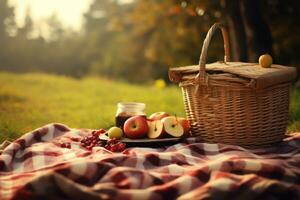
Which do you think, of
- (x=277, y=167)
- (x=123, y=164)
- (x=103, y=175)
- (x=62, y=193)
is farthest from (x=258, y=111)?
(x=62, y=193)

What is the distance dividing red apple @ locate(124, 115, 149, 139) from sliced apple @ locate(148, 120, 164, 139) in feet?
0.16

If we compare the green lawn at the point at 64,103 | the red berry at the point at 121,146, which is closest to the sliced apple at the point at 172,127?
the red berry at the point at 121,146

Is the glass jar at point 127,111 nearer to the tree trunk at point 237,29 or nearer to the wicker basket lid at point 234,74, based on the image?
the wicker basket lid at point 234,74

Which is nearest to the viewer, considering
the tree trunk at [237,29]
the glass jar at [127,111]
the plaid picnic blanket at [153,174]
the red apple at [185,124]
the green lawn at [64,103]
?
the plaid picnic blanket at [153,174]

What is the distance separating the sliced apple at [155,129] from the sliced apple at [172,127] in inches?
1.3

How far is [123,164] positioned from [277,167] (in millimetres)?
887

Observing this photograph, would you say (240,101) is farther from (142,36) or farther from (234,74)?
(142,36)

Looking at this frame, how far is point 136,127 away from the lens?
140 inches

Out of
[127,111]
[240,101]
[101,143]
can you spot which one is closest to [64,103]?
[127,111]

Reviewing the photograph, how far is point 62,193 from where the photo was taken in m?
2.29

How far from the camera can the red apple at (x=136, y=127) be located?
11.6 ft

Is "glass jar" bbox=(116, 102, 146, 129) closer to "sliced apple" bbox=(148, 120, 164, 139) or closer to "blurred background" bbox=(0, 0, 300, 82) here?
"sliced apple" bbox=(148, 120, 164, 139)

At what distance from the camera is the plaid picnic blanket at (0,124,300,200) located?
7.30ft

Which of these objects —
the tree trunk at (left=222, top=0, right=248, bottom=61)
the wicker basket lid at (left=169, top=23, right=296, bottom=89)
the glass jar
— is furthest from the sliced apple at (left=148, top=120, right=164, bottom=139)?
the tree trunk at (left=222, top=0, right=248, bottom=61)
